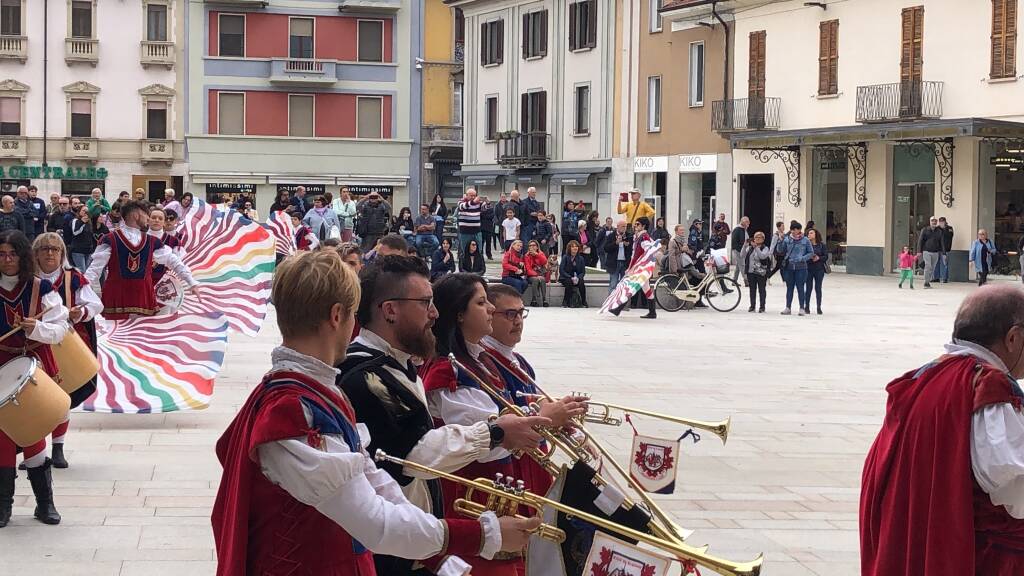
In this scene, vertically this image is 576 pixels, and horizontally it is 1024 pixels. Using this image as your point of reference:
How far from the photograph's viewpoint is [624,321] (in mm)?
22516

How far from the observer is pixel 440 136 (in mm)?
56094

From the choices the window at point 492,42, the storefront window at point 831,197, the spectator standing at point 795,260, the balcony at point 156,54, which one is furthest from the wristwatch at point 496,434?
the balcony at point 156,54

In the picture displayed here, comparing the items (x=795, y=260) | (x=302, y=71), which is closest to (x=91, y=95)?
(x=302, y=71)

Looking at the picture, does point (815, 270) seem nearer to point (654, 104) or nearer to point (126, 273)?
point (126, 273)

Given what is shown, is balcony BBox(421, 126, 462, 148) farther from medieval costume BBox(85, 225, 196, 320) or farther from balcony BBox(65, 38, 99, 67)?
medieval costume BBox(85, 225, 196, 320)

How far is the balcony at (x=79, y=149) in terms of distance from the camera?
52.7 m

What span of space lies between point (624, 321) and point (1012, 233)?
14.1 metres

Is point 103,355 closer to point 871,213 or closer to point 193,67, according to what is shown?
point 871,213

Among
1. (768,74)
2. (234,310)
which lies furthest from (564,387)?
(768,74)

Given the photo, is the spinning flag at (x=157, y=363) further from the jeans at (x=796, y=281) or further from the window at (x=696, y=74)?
the window at (x=696, y=74)

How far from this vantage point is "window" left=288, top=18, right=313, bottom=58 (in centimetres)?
5466

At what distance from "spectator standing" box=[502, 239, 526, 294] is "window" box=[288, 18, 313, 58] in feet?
107

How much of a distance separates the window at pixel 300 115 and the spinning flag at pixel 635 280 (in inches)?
1315

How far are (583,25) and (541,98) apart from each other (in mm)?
3213
